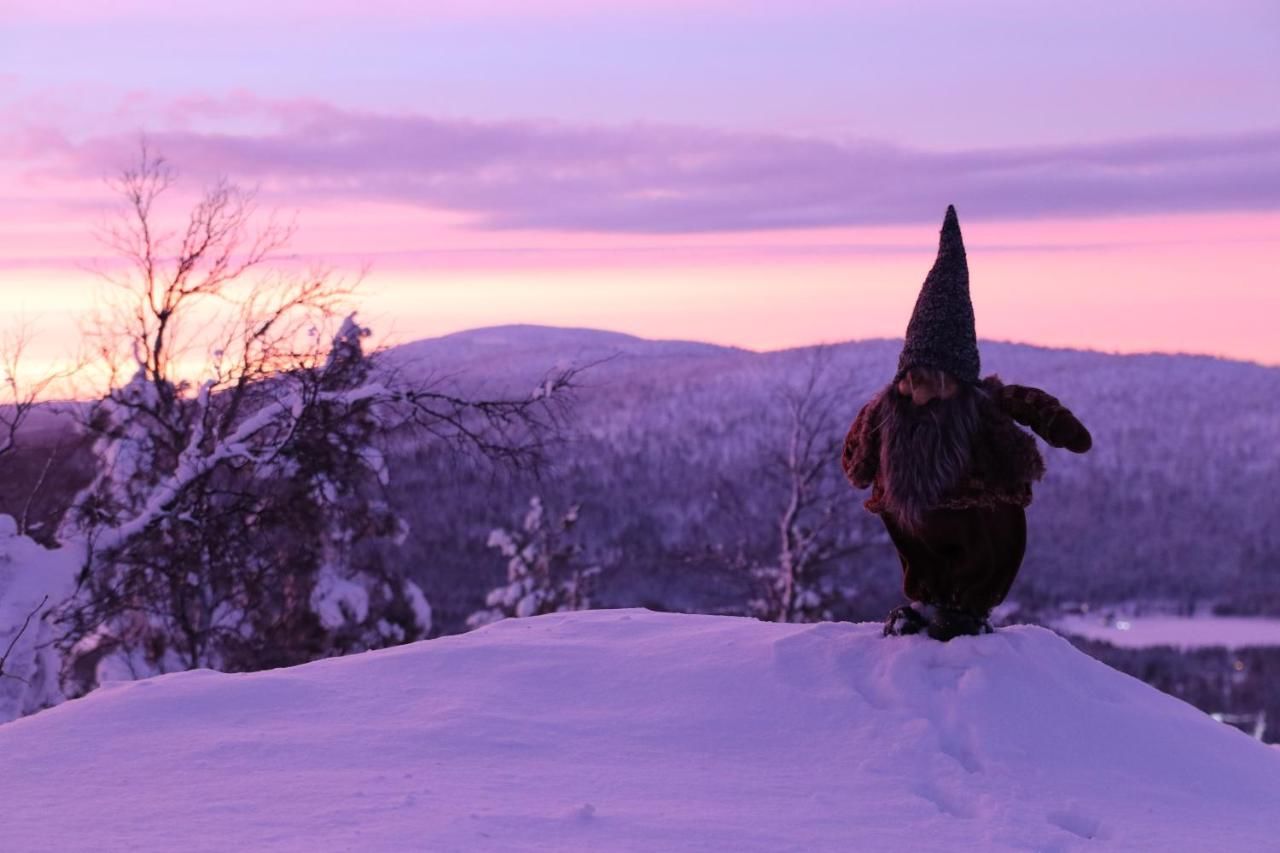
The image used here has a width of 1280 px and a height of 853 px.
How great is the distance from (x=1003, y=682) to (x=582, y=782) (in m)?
2.12

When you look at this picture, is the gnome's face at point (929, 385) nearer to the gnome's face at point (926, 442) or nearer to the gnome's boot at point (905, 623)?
the gnome's face at point (926, 442)

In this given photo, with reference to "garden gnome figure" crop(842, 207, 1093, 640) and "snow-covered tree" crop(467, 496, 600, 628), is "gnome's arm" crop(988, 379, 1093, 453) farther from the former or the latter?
"snow-covered tree" crop(467, 496, 600, 628)

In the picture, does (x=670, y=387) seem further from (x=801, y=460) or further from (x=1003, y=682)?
(x=1003, y=682)

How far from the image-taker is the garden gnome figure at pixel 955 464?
566 cm

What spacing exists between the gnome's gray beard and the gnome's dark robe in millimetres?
41

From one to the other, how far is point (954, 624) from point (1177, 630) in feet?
270

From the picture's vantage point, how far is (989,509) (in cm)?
573

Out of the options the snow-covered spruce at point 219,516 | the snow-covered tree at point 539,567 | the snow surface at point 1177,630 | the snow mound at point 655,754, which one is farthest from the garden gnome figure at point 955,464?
the snow surface at point 1177,630

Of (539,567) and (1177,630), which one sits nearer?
(539,567)

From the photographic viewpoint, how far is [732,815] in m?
3.93

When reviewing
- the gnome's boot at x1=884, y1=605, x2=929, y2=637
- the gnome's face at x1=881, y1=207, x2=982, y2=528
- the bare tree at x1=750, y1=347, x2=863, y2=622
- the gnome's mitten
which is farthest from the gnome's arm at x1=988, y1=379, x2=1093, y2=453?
the bare tree at x1=750, y1=347, x2=863, y2=622

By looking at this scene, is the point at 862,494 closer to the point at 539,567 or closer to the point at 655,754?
the point at 539,567

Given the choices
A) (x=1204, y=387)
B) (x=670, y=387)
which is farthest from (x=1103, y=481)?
(x=670, y=387)

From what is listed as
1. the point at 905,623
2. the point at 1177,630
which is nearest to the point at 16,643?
the point at 905,623
